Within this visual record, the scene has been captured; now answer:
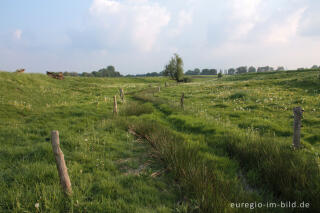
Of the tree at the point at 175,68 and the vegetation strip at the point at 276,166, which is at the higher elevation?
the tree at the point at 175,68

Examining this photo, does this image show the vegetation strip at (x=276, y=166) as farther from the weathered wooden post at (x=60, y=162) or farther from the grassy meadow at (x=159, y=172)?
the weathered wooden post at (x=60, y=162)

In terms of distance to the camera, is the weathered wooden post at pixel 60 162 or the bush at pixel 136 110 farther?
the bush at pixel 136 110

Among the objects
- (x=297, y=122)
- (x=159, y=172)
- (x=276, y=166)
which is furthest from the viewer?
(x=297, y=122)

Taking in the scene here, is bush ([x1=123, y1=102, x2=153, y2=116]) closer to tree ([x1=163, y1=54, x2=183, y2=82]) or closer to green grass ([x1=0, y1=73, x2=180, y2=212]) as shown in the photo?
green grass ([x1=0, y1=73, x2=180, y2=212])

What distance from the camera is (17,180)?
13.7ft

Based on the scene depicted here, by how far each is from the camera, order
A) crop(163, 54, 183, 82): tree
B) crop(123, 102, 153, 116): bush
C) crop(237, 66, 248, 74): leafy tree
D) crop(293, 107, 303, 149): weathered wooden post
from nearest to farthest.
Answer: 1. crop(293, 107, 303, 149): weathered wooden post
2. crop(123, 102, 153, 116): bush
3. crop(163, 54, 183, 82): tree
4. crop(237, 66, 248, 74): leafy tree

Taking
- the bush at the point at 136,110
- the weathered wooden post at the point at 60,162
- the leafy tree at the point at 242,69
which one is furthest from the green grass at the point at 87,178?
the leafy tree at the point at 242,69

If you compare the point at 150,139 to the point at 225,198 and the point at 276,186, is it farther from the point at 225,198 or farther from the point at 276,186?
the point at 276,186

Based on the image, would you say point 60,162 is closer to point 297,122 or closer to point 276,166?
point 276,166

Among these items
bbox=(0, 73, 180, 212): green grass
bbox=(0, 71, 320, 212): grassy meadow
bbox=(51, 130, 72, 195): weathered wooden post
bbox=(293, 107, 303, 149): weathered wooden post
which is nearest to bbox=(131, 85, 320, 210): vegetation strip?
bbox=(0, 71, 320, 212): grassy meadow

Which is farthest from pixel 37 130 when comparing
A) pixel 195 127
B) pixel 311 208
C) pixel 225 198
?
pixel 311 208

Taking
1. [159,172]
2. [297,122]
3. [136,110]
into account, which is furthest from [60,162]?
[136,110]

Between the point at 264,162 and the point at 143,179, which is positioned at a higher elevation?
the point at 264,162

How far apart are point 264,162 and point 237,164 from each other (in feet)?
2.45
